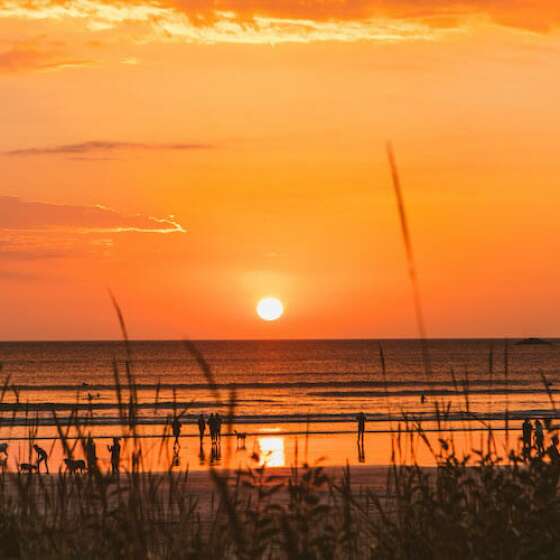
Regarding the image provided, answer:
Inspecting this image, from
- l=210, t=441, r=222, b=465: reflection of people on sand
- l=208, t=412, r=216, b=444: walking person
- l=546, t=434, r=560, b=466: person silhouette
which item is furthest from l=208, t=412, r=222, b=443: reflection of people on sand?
l=546, t=434, r=560, b=466: person silhouette

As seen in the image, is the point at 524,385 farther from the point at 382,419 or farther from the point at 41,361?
the point at 41,361

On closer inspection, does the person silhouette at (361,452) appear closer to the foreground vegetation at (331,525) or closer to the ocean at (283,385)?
the ocean at (283,385)

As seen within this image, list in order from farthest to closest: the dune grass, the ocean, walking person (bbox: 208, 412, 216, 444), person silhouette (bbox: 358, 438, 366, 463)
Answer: the ocean < walking person (bbox: 208, 412, 216, 444) < person silhouette (bbox: 358, 438, 366, 463) < the dune grass

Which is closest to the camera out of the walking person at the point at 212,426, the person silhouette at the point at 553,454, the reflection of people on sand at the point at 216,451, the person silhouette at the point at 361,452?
the person silhouette at the point at 553,454

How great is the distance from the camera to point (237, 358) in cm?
17700

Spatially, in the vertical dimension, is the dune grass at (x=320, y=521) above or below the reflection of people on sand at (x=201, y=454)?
below

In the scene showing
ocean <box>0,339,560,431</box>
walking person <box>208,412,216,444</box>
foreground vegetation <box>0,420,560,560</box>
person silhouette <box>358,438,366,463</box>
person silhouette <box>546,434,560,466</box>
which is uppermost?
ocean <box>0,339,560,431</box>

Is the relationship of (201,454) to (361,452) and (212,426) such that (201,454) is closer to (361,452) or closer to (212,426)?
(212,426)

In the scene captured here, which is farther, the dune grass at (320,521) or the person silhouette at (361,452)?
the person silhouette at (361,452)

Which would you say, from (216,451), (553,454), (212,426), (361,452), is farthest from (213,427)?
(553,454)

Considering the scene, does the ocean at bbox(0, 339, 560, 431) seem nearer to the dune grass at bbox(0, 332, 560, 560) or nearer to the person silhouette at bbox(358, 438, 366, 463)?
the person silhouette at bbox(358, 438, 366, 463)

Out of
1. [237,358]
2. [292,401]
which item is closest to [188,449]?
[292,401]

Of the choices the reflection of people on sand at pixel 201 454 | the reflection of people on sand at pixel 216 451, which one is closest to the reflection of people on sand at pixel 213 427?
the reflection of people on sand at pixel 216 451

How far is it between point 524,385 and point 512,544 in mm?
106912
